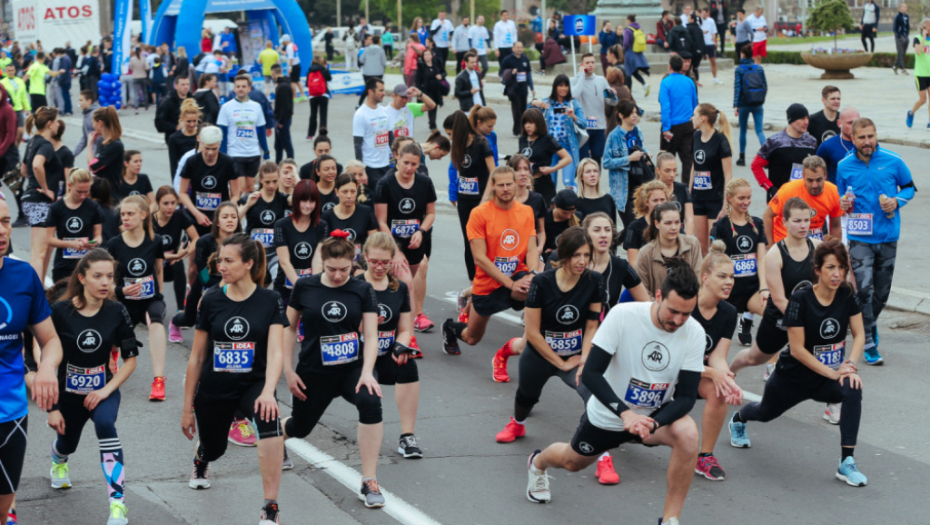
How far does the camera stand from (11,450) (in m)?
4.98

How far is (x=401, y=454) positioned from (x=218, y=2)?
1109 inches

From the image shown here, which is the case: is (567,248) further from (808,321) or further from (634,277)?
(808,321)

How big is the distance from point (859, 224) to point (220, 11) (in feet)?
88.9

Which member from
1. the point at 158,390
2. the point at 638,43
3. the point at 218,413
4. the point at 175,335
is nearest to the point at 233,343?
the point at 218,413

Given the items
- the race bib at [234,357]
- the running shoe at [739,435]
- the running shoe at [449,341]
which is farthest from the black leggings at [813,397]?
the running shoe at [449,341]

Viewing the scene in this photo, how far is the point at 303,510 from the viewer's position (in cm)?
627

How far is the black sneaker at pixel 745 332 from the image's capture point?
9562mm

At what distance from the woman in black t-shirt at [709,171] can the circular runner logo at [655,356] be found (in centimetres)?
601

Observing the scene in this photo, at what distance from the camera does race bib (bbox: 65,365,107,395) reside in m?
6.23

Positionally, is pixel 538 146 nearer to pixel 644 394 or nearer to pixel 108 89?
pixel 644 394

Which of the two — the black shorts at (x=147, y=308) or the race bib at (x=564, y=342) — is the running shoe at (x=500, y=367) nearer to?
the race bib at (x=564, y=342)

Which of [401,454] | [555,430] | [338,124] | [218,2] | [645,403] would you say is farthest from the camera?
[218,2]

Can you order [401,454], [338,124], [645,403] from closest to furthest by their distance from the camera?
[645,403]
[401,454]
[338,124]

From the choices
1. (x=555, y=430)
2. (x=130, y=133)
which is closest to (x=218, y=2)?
(x=130, y=133)
